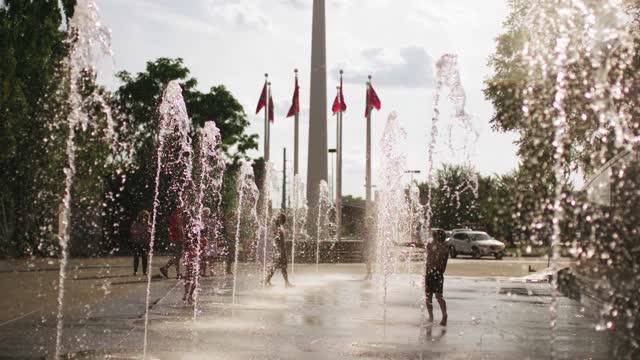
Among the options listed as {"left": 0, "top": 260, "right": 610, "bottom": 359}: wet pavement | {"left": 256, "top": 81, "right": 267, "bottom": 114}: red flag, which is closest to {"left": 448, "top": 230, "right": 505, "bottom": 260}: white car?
{"left": 256, "top": 81, "right": 267, "bottom": 114}: red flag

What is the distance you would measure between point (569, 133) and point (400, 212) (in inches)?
681

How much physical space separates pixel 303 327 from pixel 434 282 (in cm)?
198

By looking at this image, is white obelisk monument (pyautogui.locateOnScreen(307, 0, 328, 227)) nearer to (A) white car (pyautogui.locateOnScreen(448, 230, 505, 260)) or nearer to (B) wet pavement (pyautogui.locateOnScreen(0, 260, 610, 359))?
(A) white car (pyautogui.locateOnScreen(448, 230, 505, 260))

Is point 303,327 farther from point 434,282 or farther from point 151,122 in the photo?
point 151,122

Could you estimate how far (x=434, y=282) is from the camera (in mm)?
11719

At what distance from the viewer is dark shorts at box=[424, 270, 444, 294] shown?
11676mm

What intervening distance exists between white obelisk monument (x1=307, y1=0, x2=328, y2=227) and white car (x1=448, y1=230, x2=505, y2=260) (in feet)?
30.4

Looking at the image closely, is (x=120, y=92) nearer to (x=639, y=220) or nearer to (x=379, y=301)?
(x=379, y=301)

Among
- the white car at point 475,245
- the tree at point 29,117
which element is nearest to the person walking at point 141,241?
the tree at point 29,117

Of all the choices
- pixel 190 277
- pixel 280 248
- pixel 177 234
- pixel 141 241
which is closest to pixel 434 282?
pixel 190 277

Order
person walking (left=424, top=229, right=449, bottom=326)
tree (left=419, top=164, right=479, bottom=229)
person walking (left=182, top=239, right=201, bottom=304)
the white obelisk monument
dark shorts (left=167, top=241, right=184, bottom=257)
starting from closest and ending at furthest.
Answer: person walking (left=424, top=229, right=449, bottom=326) < person walking (left=182, top=239, right=201, bottom=304) < dark shorts (left=167, top=241, right=184, bottom=257) < the white obelisk monument < tree (left=419, top=164, right=479, bottom=229)

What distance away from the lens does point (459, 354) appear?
8680mm

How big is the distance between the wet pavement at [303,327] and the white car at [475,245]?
26254 mm

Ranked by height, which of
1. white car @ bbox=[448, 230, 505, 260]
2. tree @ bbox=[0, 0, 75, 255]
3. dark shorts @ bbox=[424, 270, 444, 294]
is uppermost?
tree @ bbox=[0, 0, 75, 255]
